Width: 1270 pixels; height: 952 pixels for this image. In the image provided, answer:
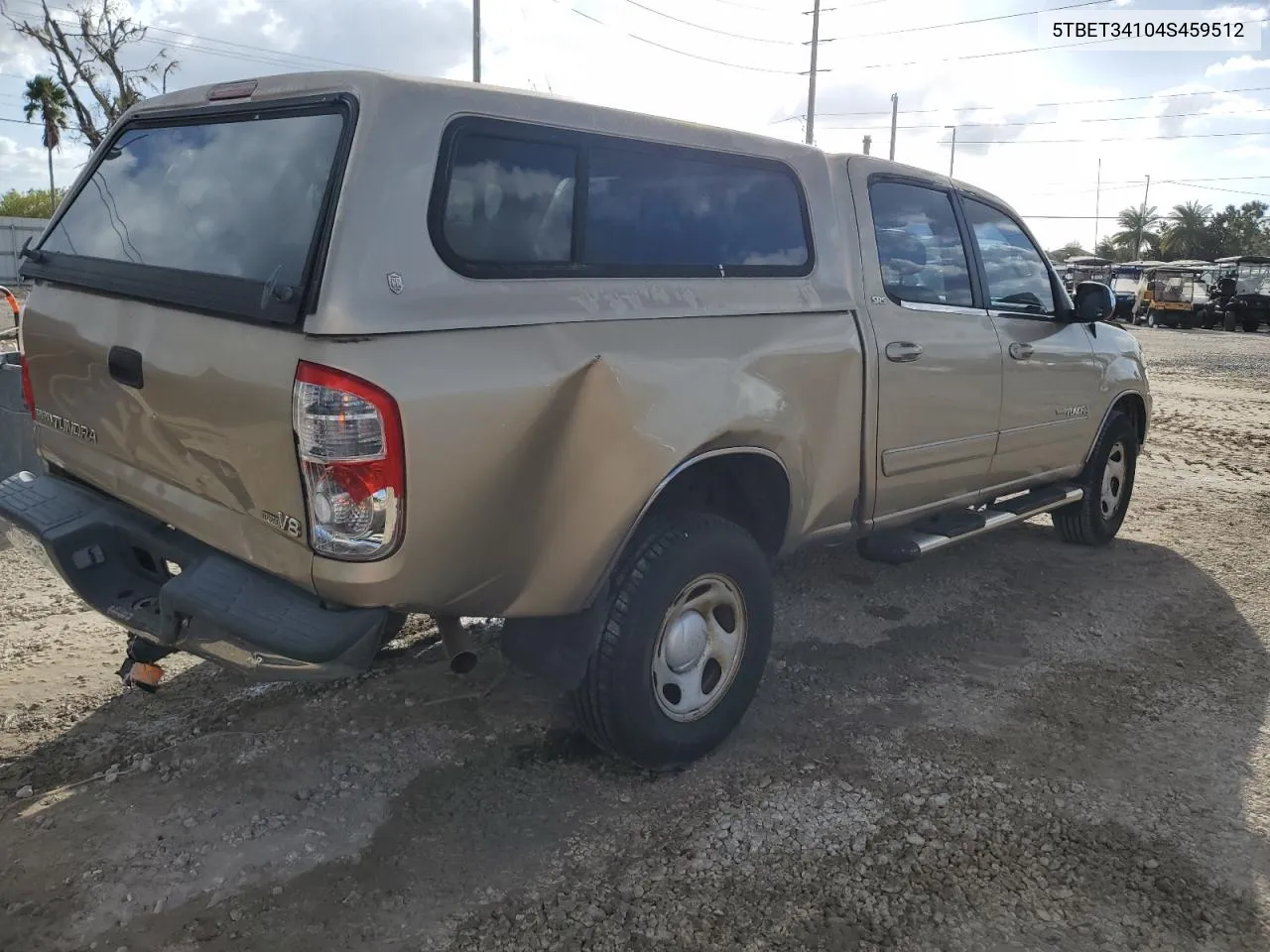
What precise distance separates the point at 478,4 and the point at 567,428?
24.7 metres

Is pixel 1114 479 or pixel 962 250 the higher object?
pixel 962 250

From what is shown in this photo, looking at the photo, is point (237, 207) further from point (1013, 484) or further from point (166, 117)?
point (1013, 484)

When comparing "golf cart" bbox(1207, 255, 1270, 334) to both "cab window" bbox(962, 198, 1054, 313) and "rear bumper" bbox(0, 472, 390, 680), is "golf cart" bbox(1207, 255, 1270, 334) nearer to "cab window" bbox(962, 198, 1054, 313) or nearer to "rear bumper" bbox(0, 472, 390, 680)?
"cab window" bbox(962, 198, 1054, 313)

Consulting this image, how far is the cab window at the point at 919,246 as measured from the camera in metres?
4.05

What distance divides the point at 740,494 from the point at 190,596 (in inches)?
70.5

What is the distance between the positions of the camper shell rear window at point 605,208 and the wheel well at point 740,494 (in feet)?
2.06

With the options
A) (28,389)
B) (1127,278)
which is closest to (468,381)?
(28,389)

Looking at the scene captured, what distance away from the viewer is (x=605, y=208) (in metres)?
3.05

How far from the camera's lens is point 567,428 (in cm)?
275

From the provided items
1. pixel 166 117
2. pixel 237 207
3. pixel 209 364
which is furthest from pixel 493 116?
pixel 166 117

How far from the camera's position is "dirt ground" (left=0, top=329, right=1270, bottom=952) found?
2627mm

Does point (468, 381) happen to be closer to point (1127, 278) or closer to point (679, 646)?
point (679, 646)

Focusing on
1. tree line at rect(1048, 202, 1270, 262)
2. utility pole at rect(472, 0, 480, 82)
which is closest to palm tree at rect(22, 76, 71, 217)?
utility pole at rect(472, 0, 480, 82)

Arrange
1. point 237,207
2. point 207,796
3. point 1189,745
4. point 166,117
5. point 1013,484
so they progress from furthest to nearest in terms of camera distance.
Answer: point 1013,484 < point 1189,745 < point 166,117 < point 207,796 < point 237,207
